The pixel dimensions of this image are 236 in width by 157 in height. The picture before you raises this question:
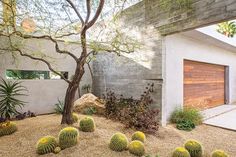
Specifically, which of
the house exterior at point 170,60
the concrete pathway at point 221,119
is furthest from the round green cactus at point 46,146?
the concrete pathway at point 221,119

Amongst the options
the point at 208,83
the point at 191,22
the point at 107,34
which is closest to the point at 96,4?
the point at 107,34

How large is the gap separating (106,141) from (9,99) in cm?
379

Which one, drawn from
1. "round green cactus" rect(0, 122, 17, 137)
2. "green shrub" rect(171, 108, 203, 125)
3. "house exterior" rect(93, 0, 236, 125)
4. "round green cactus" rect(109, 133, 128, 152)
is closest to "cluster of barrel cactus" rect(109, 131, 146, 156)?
"round green cactus" rect(109, 133, 128, 152)

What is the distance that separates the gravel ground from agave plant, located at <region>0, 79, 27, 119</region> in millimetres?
1383

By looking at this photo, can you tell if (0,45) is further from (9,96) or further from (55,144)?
(55,144)

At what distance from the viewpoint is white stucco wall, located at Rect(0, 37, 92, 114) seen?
6389 mm

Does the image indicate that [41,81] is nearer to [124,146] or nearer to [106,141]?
[106,141]

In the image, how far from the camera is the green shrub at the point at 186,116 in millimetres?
5867

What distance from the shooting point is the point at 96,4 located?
16.0 feet

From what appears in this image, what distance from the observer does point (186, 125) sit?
547 centimetres

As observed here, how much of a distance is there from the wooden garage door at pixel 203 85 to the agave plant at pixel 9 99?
606cm

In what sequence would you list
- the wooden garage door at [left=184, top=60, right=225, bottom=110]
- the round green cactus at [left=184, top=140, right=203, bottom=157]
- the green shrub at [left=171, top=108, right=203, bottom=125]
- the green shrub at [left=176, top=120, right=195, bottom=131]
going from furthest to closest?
1. the wooden garage door at [left=184, top=60, right=225, bottom=110]
2. the green shrub at [left=171, top=108, right=203, bottom=125]
3. the green shrub at [left=176, top=120, right=195, bottom=131]
4. the round green cactus at [left=184, top=140, right=203, bottom=157]

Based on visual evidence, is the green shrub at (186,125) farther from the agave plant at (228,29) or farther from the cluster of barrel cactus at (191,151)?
the agave plant at (228,29)

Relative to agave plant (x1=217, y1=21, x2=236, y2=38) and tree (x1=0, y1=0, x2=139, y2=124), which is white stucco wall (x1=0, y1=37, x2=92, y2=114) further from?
Answer: agave plant (x1=217, y1=21, x2=236, y2=38)
